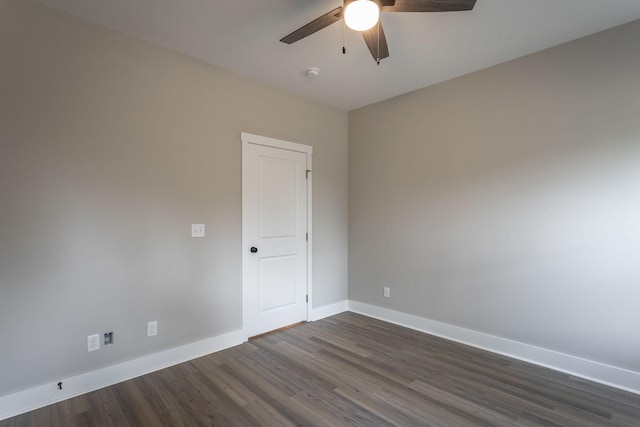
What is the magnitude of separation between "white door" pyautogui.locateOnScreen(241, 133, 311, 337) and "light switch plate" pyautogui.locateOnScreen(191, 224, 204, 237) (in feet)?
1.47

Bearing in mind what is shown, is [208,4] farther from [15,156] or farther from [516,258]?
[516,258]

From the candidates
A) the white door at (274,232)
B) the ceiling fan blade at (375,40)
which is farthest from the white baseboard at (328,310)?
the ceiling fan blade at (375,40)

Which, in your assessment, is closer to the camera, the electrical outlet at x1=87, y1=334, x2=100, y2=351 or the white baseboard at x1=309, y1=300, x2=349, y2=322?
the electrical outlet at x1=87, y1=334, x2=100, y2=351

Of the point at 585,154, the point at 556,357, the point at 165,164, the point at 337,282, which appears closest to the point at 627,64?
the point at 585,154

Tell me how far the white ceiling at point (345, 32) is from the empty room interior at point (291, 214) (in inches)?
0.9

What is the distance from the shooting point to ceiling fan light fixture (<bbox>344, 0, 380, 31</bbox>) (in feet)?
5.53

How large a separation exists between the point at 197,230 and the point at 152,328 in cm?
91

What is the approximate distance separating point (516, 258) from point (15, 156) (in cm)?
406

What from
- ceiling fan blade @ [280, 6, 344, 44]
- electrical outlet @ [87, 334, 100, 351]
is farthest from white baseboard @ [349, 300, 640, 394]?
ceiling fan blade @ [280, 6, 344, 44]

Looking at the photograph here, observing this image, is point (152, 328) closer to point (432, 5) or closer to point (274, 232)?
point (274, 232)

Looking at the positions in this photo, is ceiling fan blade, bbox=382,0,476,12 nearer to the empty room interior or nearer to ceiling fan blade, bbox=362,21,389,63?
the empty room interior

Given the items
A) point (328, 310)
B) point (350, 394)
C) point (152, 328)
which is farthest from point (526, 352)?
point (152, 328)

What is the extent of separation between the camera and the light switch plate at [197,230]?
2934 millimetres

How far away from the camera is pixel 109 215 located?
2.46 metres
